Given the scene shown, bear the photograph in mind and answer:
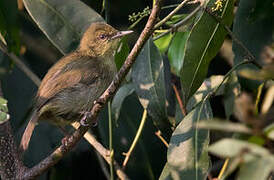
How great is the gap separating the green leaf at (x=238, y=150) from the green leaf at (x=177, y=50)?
3049mm

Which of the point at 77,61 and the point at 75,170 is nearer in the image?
the point at 77,61

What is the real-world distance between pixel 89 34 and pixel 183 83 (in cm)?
176

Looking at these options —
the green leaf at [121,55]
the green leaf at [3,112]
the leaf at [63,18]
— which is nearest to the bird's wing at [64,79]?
the leaf at [63,18]

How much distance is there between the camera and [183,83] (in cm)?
368

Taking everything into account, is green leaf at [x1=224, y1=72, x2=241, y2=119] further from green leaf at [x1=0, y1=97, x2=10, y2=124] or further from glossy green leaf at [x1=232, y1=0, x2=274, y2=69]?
green leaf at [x1=0, y1=97, x2=10, y2=124]

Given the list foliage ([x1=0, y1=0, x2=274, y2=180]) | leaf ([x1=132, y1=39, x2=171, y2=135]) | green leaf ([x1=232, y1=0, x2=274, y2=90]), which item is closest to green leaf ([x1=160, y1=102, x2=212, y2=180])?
foliage ([x1=0, y1=0, x2=274, y2=180])

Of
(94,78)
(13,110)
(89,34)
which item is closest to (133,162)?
(94,78)

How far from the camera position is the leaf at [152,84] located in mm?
3963

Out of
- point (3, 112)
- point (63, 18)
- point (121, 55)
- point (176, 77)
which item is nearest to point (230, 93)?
point (121, 55)

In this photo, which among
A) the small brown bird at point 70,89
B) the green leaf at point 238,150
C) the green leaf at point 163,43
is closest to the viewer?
the green leaf at point 238,150

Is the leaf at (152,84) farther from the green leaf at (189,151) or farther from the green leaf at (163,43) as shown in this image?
the green leaf at (163,43)

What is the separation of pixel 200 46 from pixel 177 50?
105 centimetres

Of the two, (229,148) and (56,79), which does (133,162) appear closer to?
(56,79)

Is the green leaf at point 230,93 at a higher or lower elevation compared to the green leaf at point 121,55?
lower
